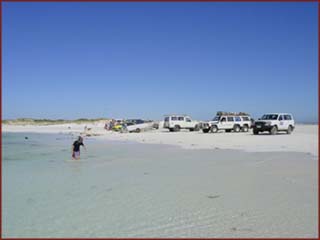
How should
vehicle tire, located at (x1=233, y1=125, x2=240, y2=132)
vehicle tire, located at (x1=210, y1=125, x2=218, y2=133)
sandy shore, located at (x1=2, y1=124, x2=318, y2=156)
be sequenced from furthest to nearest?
vehicle tire, located at (x1=233, y1=125, x2=240, y2=132) → vehicle tire, located at (x1=210, y1=125, x2=218, y2=133) → sandy shore, located at (x1=2, y1=124, x2=318, y2=156)

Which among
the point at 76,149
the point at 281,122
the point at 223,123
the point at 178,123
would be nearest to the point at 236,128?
the point at 223,123

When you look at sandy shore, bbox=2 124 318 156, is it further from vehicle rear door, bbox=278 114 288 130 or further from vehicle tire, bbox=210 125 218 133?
vehicle tire, bbox=210 125 218 133

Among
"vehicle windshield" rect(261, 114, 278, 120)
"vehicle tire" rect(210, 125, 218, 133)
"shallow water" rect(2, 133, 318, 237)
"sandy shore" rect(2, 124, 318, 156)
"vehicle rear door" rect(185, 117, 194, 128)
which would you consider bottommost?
"shallow water" rect(2, 133, 318, 237)

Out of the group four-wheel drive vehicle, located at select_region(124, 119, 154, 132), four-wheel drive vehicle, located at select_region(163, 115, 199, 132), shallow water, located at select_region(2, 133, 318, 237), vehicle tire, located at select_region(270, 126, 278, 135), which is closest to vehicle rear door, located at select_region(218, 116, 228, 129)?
four-wheel drive vehicle, located at select_region(163, 115, 199, 132)

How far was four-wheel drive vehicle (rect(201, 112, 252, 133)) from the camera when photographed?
35.1 meters

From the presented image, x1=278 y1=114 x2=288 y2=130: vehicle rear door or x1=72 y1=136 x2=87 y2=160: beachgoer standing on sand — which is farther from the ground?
x1=278 y1=114 x2=288 y2=130: vehicle rear door

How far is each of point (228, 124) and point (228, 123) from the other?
10 cm

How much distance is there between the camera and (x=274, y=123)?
1171 inches

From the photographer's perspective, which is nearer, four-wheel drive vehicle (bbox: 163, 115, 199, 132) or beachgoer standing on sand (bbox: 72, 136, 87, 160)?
beachgoer standing on sand (bbox: 72, 136, 87, 160)

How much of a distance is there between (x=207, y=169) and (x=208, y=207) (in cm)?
461

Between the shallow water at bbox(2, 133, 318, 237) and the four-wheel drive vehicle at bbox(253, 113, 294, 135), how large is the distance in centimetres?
1868

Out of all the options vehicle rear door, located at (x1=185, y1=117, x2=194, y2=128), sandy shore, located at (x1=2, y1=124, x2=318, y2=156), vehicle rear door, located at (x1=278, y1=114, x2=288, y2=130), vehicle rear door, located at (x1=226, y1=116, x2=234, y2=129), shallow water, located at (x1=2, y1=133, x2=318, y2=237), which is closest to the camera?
shallow water, located at (x1=2, y1=133, x2=318, y2=237)

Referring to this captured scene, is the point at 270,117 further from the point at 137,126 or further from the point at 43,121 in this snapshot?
the point at 43,121

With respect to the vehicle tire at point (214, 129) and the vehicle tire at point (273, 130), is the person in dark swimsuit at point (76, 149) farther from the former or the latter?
the vehicle tire at point (214, 129)
